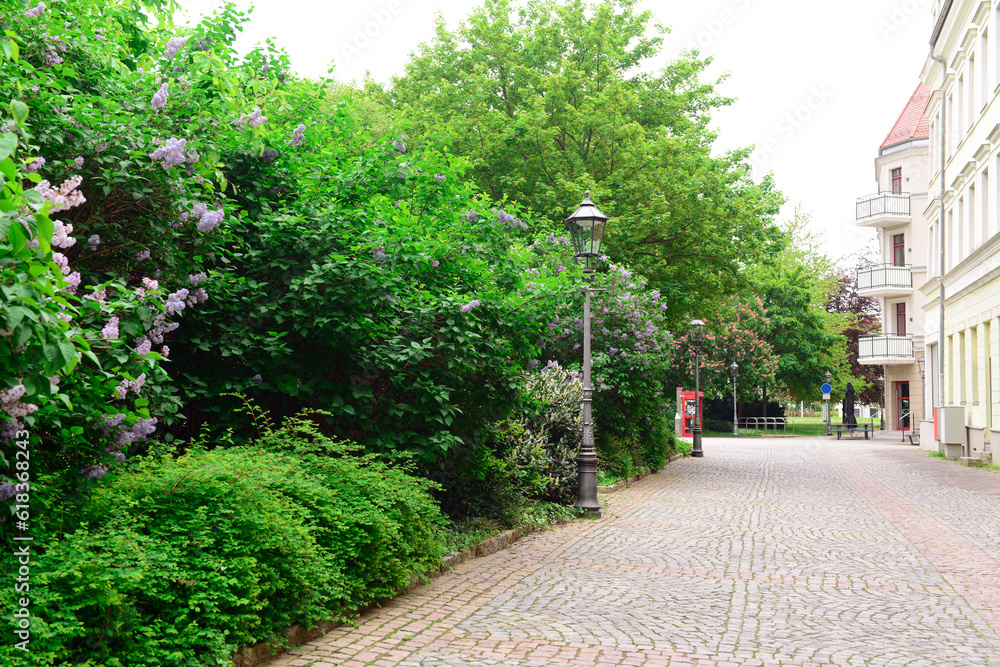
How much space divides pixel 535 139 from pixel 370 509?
17478 millimetres

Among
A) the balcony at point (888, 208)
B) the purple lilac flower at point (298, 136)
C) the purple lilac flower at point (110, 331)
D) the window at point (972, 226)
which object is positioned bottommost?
the purple lilac flower at point (110, 331)

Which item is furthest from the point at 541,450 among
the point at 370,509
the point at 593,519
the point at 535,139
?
the point at 535,139

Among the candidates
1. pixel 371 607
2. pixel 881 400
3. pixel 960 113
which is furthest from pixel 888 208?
pixel 371 607

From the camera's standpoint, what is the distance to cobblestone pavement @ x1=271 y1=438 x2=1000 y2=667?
550 cm

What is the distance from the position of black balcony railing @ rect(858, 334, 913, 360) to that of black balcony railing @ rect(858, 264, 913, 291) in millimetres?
2892

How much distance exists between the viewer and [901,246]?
Result: 49.5m

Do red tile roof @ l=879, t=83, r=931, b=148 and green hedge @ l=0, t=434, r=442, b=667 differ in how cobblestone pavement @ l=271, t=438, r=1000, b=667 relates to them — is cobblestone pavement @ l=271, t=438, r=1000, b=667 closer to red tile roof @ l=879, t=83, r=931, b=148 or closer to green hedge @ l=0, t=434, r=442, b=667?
green hedge @ l=0, t=434, r=442, b=667

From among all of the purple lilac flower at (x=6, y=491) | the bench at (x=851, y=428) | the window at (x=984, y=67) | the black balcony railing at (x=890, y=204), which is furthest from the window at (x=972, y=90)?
the purple lilac flower at (x=6, y=491)

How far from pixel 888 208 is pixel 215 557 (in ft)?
162

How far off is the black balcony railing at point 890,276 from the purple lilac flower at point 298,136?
1816 inches

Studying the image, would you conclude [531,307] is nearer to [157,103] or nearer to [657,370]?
[157,103]

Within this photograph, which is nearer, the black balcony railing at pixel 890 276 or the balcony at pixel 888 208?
the balcony at pixel 888 208

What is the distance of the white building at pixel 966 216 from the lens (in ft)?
77.2

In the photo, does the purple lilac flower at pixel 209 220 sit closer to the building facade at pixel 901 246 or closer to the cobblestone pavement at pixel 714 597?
the cobblestone pavement at pixel 714 597
